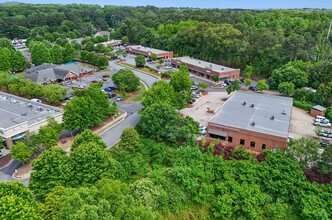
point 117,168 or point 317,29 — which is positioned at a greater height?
point 317,29

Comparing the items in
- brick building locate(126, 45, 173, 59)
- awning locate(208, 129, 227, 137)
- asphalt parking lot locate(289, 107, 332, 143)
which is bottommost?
asphalt parking lot locate(289, 107, 332, 143)

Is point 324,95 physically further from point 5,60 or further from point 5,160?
point 5,60

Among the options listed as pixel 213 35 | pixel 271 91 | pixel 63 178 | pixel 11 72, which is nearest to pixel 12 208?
pixel 63 178

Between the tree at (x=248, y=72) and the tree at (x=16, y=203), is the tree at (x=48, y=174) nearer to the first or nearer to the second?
the tree at (x=16, y=203)

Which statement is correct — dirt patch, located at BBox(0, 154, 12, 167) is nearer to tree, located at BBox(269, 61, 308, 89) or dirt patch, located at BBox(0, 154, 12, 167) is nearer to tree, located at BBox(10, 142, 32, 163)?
tree, located at BBox(10, 142, 32, 163)

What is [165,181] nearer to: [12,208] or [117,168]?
[117,168]

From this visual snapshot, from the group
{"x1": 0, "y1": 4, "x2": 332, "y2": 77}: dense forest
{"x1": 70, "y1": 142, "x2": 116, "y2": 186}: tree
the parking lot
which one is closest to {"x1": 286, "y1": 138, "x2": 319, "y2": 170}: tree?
the parking lot
